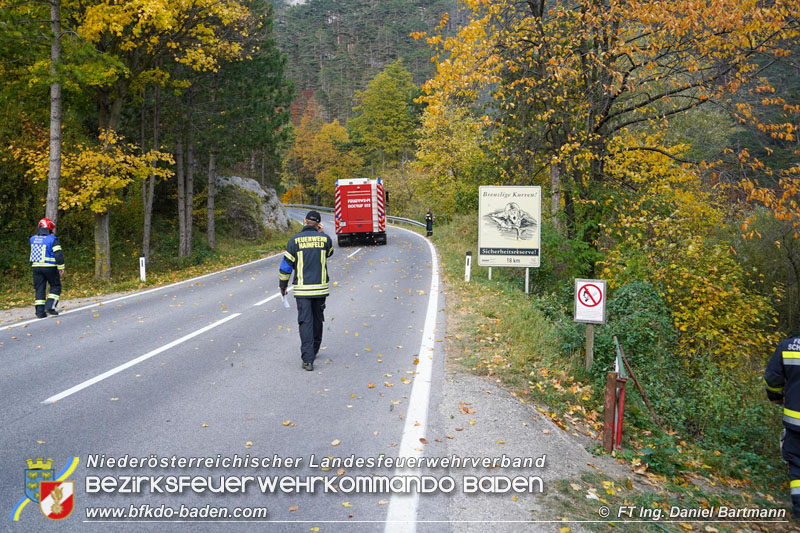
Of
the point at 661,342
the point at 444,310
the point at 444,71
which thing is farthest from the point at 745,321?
the point at 444,71

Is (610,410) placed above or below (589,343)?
below

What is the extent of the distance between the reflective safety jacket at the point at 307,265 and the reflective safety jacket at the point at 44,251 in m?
6.69

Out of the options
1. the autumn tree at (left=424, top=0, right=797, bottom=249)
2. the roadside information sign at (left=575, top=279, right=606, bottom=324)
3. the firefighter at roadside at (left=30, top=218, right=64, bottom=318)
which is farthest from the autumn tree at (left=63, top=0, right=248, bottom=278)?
the roadside information sign at (left=575, top=279, right=606, bottom=324)

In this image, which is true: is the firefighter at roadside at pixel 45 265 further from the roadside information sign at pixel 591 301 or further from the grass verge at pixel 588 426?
the roadside information sign at pixel 591 301

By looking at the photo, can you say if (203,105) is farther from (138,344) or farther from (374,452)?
(374,452)

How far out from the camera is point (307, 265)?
7.14 metres

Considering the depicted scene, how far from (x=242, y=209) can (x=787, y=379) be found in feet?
102

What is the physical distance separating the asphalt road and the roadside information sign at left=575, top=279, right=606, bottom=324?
2.09m

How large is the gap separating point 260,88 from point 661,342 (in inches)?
849

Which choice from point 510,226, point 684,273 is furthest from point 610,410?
point 510,226

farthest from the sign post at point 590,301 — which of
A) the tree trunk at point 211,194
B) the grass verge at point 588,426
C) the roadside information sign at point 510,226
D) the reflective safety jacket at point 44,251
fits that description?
the tree trunk at point 211,194

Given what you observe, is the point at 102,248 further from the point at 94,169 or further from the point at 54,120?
the point at 54,120

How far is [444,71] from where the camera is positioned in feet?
39.0

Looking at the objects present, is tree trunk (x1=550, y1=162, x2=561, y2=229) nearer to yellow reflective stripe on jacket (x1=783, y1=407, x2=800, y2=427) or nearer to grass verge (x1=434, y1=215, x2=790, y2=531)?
grass verge (x1=434, y1=215, x2=790, y2=531)
